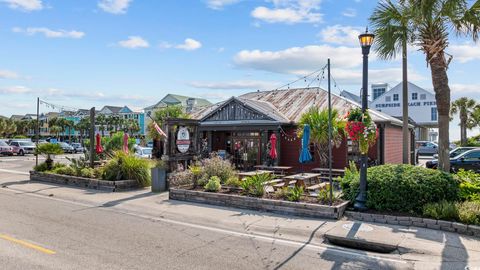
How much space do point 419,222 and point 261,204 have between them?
386 cm

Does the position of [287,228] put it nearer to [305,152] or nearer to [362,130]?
[362,130]

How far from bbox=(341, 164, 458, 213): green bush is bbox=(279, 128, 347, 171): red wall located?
9337mm

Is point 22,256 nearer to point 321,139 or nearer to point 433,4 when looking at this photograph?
point 433,4

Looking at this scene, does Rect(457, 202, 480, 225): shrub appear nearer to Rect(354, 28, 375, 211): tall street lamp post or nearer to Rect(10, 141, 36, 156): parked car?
Rect(354, 28, 375, 211): tall street lamp post

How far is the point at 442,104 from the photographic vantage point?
1119cm

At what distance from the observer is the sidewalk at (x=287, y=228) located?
6.75m

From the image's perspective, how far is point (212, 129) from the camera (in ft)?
72.9

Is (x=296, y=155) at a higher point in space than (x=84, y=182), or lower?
higher

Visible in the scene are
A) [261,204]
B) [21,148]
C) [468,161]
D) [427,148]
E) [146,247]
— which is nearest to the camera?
[146,247]

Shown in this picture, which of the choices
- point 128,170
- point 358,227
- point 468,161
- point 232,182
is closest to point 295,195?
point 358,227

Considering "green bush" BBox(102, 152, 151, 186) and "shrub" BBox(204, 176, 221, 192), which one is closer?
"shrub" BBox(204, 176, 221, 192)

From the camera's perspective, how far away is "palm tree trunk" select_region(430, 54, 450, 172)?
11.2 meters

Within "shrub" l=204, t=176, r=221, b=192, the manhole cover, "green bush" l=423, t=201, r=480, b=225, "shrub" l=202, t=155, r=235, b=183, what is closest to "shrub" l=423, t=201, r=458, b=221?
"green bush" l=423, t=201, r=480, b=225

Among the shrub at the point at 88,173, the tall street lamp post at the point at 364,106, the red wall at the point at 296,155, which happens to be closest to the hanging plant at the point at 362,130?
the tall street lamp post at the point at 364,106
